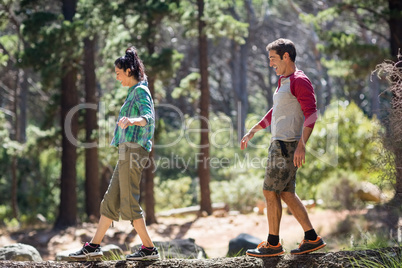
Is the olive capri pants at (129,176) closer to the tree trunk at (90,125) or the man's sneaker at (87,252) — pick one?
the man's sneaker at (87,252)

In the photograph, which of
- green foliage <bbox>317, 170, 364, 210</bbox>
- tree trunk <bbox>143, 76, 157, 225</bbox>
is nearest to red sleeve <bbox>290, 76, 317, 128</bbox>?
green foliage <bbox>317, 170, 364, 210</bbox>

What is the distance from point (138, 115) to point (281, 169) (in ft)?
4.15

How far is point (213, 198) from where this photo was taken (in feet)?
56.9

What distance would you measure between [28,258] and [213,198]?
11.2m

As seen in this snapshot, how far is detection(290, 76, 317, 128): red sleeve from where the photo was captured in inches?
155

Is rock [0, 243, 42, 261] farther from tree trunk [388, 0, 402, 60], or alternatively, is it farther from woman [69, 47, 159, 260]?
tree trunk [388, 0, 402, 60]

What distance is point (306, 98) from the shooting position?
13.0 feet

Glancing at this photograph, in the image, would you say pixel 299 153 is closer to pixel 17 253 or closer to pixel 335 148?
pixel 17 253

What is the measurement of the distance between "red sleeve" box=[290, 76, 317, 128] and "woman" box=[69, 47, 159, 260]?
1185 millimetres

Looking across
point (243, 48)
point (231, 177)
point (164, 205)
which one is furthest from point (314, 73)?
point (164, 205)

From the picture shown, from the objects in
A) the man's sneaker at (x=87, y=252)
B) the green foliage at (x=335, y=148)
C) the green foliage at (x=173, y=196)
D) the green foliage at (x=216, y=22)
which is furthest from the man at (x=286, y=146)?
the green foliage at (x=173, y=196)

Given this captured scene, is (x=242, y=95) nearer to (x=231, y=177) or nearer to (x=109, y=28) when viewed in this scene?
(x=231, y=177)

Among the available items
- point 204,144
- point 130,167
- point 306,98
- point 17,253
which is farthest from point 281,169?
point 204,144

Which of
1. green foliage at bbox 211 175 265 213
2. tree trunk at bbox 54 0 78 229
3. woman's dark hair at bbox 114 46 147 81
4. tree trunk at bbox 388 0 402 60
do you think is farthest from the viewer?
green foliage at bbox 211 175 265 213
